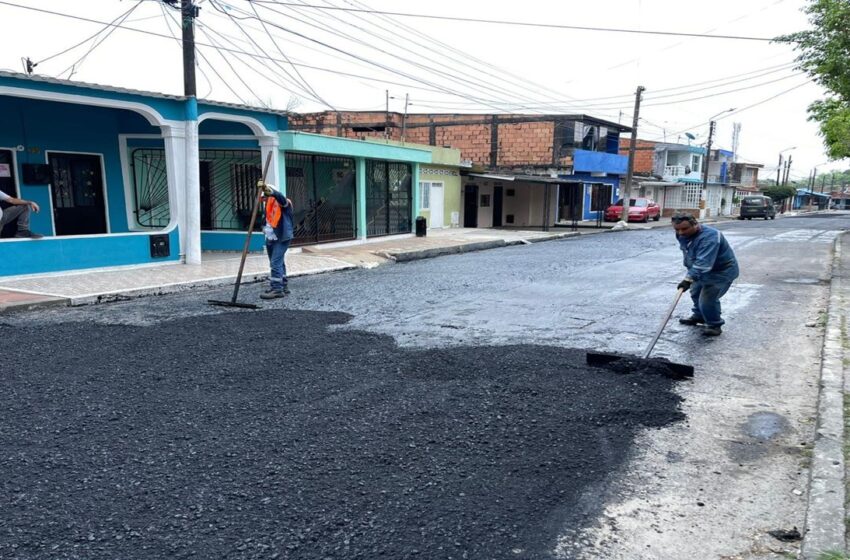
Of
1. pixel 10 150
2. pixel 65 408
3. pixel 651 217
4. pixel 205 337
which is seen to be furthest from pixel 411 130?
pixel 65 408

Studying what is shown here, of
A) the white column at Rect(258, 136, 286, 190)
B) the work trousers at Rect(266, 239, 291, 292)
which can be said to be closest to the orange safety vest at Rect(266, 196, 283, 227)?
the work trousers at Rect(266, 239, 291, 292)

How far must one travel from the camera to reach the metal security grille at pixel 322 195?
15.8 m

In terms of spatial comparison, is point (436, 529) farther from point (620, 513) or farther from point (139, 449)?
point (139, 449)

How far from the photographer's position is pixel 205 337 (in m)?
6.62

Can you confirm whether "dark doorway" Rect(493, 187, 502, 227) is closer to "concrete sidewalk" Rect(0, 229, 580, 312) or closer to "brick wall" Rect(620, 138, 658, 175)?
"concrete sidewalk" Rect(0, 229, 580, 312)

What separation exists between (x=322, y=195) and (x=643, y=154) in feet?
128

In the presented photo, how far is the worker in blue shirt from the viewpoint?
663cm

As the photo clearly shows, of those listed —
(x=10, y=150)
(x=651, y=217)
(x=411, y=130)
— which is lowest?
(x=651, y=217)

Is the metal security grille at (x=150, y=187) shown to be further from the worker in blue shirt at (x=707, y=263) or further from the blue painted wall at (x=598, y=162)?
the blue painted wall at (x=598, y=162)

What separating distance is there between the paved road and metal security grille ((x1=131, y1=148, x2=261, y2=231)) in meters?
6.27

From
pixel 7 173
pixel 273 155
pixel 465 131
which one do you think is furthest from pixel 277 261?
pixel 465 131

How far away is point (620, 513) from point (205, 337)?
489 cm

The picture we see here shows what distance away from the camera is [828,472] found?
3426 mm

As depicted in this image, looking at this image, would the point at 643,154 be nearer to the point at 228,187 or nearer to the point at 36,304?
the point at 228,187
